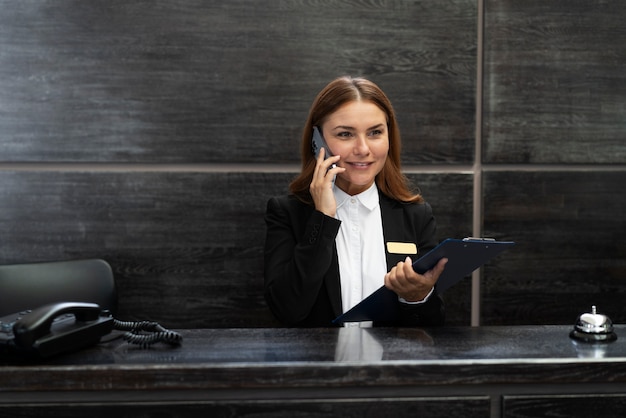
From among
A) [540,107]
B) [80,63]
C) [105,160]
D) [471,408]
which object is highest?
[80,63]

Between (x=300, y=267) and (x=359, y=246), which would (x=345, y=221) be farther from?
(x=300, y=267)

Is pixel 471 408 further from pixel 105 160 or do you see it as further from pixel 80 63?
pixel 80 63

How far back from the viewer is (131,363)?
3.38ft

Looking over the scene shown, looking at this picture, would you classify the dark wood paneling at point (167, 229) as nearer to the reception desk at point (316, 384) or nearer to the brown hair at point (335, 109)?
the brown hair at point (335, 109)

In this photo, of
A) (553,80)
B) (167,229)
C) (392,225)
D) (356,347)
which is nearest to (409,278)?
(356,347)

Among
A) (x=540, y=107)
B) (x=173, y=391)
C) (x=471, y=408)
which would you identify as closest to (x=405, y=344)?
(x=471, y=408)

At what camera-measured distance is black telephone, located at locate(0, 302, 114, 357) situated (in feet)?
3.34

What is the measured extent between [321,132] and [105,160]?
105 cm

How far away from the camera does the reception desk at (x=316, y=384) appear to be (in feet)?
3.29

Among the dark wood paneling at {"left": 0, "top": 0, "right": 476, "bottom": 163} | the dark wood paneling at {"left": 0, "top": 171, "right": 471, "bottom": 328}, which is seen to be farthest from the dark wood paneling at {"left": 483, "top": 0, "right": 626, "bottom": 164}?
the dark wood paneling at {"left": 0, "top": 171, "right": 471, "bottom": 328}

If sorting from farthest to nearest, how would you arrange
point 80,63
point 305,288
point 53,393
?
point 80,63 < point 305,288 < point 53,393

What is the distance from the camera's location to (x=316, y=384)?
40.0 inches

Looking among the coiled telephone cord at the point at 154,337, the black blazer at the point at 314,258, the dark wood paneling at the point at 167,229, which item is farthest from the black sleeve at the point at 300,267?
the dark wood paneling at the point at 167,229

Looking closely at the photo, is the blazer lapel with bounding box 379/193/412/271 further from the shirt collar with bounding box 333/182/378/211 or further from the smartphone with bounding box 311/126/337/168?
the smartphone with bounding box 311/126/337/168
